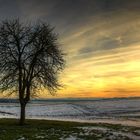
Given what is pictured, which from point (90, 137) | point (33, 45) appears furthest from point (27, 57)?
point (90, 137)

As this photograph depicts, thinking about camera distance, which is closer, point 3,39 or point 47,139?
point 47,139

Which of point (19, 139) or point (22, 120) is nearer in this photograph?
point (19, 139)

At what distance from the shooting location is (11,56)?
42.9 m

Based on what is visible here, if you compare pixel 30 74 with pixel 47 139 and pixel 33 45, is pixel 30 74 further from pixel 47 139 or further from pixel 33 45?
pixel 47 139

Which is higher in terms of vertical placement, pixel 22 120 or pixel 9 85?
pixel 9 85

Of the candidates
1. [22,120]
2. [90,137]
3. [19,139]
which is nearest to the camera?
[19,139]

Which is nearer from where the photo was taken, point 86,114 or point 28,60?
point 28,60

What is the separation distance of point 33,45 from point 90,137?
1712cm

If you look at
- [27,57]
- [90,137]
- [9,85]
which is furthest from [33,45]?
[90,137]

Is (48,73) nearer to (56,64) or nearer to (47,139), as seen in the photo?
(56,64)

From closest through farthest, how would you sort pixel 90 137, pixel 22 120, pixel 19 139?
pixel 19 139
pixel 90 137
pixel 22 120

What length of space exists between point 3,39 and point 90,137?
18249 millimetres

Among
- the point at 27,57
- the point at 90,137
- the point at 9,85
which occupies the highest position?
the point at 27,57

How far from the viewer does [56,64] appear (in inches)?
1719
